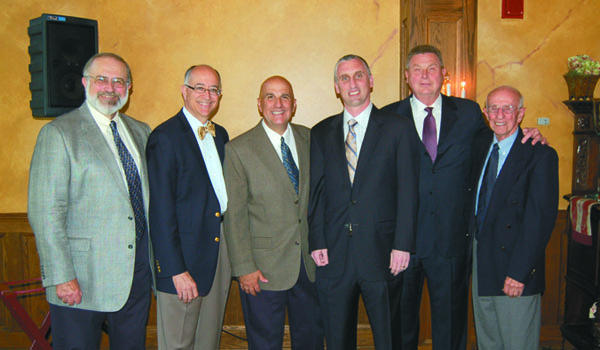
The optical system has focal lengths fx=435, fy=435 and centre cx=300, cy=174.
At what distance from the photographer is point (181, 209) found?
2.45m

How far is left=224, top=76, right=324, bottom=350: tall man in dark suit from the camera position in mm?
2543

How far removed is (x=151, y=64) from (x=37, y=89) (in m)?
0.94

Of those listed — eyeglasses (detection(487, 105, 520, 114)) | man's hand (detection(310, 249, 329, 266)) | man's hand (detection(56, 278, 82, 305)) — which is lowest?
man's hand (detection(56, 278, 82, 305))

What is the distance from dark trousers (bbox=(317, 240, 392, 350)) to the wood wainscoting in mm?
1311

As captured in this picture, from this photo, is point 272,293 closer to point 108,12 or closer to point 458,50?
point 458,50

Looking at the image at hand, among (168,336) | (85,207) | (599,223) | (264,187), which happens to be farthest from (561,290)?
(85,207)

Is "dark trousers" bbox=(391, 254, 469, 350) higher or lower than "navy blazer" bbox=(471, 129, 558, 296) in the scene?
lower

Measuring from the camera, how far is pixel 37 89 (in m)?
2.94

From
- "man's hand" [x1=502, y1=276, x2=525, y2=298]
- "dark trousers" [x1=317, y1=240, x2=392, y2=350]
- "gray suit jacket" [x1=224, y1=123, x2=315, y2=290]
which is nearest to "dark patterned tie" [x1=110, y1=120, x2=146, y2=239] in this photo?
"gray suit jacket" [x1=224, y1=123, x2=315, y2=290]

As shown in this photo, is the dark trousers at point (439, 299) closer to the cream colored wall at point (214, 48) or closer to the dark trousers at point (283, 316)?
the dark trousers at point (283, 316)

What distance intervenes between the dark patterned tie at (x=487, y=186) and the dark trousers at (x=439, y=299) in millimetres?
260

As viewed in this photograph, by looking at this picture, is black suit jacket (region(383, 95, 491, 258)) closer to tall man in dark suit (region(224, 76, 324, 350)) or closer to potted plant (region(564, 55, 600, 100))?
tall man in dark suit (region(224, 76, 324, 350))

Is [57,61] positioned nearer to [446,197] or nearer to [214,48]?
[214,48]

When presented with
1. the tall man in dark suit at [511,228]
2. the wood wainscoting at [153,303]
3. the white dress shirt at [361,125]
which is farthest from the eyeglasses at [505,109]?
the wood wainscoting at [153,303]
